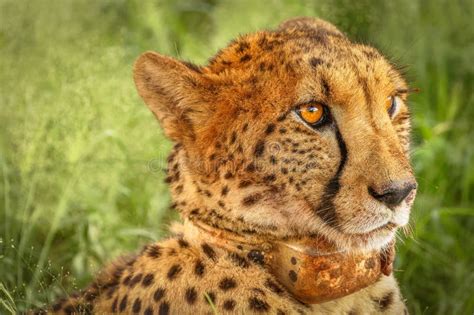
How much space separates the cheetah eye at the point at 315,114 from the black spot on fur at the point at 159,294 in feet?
2.01

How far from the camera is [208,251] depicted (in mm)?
2516

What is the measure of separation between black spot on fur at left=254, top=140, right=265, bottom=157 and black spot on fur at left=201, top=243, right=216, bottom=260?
0.29 m

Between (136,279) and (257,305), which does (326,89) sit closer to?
(257,305)

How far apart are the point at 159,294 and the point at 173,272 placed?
0.07 metres

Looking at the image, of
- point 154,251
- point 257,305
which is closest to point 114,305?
point 154,251

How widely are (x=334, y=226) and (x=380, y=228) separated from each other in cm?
12

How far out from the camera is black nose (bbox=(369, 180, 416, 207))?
2354 millimetres

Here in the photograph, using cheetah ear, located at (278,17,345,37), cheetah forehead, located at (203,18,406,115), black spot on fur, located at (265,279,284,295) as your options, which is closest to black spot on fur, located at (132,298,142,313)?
black spot on fur, located at (265,279,284,295)

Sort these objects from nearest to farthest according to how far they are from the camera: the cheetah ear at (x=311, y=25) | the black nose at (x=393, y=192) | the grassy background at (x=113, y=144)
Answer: the black nose at (x=393, y=192)
the cheetah ear at (x=311, y=25)
the grassy background at (x=113, y=144)

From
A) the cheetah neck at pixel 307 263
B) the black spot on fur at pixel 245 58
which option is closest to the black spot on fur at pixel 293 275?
the cheetah neck at pixel 307 263

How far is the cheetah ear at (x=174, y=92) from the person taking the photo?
2.58m

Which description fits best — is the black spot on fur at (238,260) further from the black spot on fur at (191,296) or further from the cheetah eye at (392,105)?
the cheetah eye at (392,105)

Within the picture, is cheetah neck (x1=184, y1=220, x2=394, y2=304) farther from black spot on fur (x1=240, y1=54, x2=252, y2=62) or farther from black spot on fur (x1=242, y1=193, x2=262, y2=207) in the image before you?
black spot on fur (x1=240, y1=54, x2=252, y2=62)

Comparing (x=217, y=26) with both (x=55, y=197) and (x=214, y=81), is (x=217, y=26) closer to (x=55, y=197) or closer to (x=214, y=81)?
(x=55, y=197)
